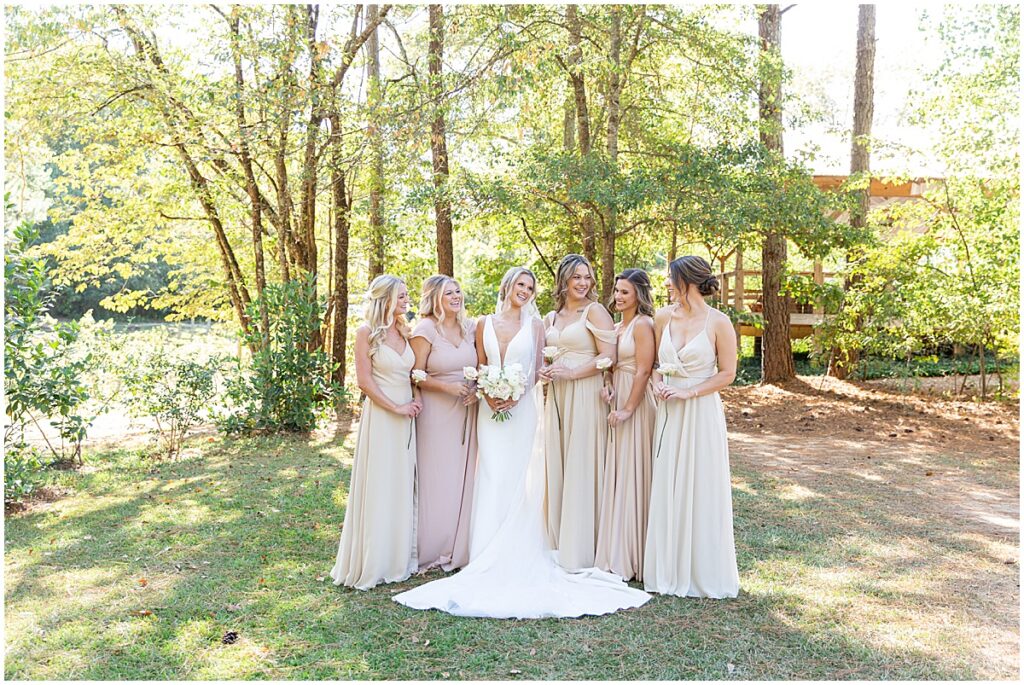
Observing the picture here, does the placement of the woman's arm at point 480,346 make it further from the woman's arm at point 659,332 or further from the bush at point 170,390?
the bush at point 170,390

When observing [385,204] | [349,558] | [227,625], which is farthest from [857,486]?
[385,204]

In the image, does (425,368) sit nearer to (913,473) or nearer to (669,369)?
(669,369)

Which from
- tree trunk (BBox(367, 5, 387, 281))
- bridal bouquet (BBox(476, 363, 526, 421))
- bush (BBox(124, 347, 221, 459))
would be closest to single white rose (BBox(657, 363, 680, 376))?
bridal bouquet (BBox(476, 363, 526, 421))

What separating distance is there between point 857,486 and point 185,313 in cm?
1351

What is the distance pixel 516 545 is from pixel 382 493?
35.1 inches

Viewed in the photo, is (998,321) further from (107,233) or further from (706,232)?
(107,233)

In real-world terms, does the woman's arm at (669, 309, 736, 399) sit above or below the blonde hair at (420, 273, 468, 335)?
below

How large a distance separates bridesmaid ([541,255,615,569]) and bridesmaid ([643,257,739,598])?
44 centimetres

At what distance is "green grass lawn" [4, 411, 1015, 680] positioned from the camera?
4023mm

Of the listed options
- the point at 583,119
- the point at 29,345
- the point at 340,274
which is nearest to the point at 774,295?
the point at 583,119

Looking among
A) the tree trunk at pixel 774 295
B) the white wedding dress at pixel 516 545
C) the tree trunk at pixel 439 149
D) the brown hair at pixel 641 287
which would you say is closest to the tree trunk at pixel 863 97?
the tree trunk at pixel 774 295

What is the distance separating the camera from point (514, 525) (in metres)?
5.26

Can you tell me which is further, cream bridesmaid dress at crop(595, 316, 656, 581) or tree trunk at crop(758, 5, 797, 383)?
tree trunk at crop(758, 5, 797, 383)

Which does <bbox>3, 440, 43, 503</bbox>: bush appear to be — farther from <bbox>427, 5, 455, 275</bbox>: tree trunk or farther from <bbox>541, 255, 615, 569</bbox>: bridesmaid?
<bbox>427, 5, 455, 275</bbox>: tree trunk
